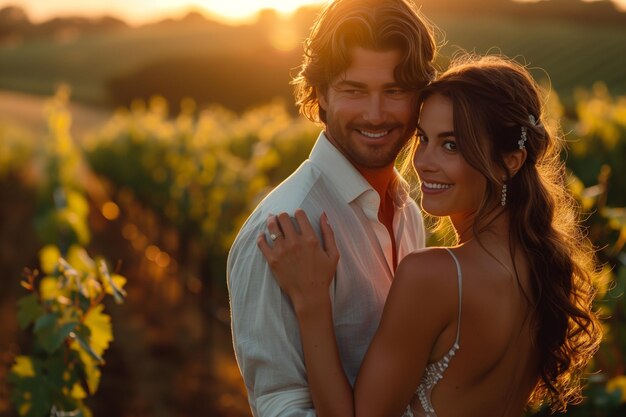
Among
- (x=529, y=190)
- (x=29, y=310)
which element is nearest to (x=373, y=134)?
(x=529, y=190)

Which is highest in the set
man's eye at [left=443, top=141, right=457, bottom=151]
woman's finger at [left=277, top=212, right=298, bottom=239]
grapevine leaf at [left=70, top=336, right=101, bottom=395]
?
man's eye at [left=443, top=141, right=457, bottom=151]

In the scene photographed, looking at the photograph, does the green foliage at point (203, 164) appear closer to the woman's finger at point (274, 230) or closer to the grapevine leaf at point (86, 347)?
the grapevine leaf at point (86, 347)

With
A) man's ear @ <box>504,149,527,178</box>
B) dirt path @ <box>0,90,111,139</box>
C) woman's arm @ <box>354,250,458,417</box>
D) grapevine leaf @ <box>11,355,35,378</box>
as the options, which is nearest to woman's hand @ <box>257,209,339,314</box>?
woman's arm @ <box>354,250,458,417</box>

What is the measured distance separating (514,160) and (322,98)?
733mm

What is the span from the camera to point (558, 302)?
8.58 ft

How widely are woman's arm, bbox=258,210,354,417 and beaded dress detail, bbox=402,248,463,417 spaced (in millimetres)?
213

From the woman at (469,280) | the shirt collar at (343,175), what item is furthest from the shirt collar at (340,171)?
the woman at (469,280)

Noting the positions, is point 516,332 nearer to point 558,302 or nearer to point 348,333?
point 558,302

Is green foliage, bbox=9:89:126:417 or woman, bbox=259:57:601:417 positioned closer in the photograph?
woman, bbox=259:57:601:417

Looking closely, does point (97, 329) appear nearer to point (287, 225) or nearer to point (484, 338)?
point (287, 225)

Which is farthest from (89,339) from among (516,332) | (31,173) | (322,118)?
(31,173)

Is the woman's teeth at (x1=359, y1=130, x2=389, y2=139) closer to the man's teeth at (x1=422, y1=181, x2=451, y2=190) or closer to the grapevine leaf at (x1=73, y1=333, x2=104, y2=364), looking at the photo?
the man's teeth at (x1=422, y1=181, x2=451, y2=190)

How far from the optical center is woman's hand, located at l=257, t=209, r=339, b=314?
101 inches

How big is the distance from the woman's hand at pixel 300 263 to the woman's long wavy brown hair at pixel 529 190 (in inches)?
18.1
